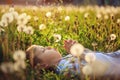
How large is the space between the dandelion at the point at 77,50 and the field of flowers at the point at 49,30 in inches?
1.3

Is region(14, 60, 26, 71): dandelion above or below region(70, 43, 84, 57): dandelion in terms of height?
below

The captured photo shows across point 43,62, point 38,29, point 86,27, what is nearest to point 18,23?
point 38,29

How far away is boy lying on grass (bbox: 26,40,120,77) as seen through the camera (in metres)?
1.60

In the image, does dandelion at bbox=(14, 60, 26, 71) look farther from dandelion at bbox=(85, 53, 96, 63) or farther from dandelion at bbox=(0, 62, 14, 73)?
dandelion at bbox=(85, 53, 96, 63)

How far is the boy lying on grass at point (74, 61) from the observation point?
5.24 feet

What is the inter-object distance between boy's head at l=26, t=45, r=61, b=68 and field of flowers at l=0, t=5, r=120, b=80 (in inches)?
0.9

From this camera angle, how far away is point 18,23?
1.61 meters

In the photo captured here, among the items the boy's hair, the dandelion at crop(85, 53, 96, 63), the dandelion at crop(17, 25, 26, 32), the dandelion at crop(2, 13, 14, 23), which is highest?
the dandelion at crop(2, 13, 14, 23)

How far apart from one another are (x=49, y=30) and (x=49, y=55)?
0.11 metres

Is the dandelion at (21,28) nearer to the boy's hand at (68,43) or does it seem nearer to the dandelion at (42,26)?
the dandelion at (42,26)

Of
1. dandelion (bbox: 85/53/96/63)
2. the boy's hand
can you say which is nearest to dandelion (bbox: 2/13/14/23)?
the boy's hand

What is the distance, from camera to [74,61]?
5.32 ft

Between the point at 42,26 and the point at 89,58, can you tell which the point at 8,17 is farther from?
the point at 89,58

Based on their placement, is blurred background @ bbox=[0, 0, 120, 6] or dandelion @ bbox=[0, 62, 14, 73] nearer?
dandelion @ bbox=[0, 62, 14, 73]
